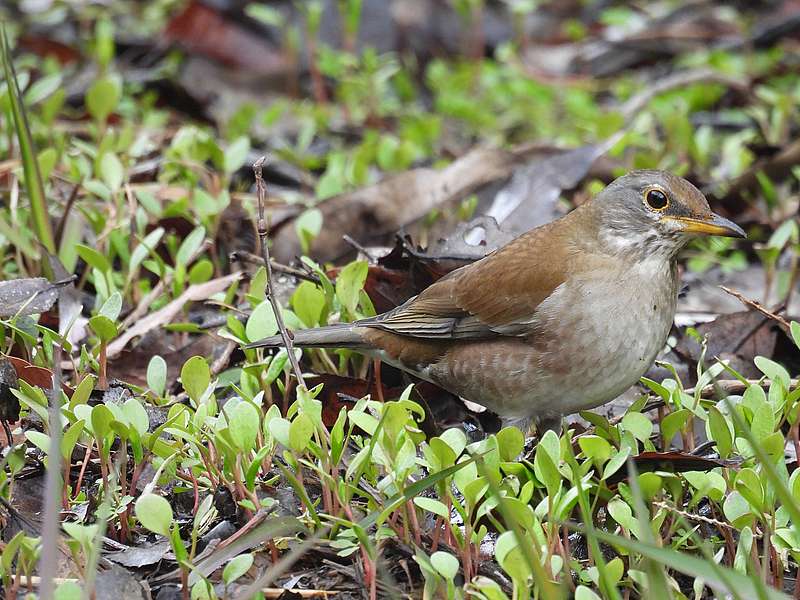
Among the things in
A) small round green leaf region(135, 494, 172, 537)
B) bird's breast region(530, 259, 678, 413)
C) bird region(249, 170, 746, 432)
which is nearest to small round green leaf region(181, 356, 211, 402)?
bird region(249, 170, 746, 432)

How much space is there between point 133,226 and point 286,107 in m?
3.00

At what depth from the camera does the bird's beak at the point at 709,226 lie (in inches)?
167

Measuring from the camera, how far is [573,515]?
373cm

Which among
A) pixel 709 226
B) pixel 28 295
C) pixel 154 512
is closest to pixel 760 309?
pixel 709 226

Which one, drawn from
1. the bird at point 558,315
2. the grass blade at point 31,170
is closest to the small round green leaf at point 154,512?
the bird at point 558,315

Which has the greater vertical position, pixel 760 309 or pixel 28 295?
pixel 28 295

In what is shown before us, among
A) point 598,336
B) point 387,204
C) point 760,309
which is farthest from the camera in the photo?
point 387,204

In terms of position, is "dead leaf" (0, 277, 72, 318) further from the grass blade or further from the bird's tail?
the bird's tail

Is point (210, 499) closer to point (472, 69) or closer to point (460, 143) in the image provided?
point (460, 143)

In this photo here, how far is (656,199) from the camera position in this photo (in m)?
4.39

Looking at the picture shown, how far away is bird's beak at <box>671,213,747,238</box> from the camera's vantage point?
4.23 metres

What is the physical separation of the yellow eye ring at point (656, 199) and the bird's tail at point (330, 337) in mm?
1234

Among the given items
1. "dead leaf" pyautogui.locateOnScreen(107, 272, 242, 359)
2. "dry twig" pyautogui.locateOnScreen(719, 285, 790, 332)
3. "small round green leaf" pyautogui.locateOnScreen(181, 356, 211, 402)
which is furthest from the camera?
"dead leaf" pyautogui.locateOnScreen(107, 272, 242, 359)

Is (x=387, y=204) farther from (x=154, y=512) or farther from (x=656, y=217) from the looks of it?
(x=154, y=512)
